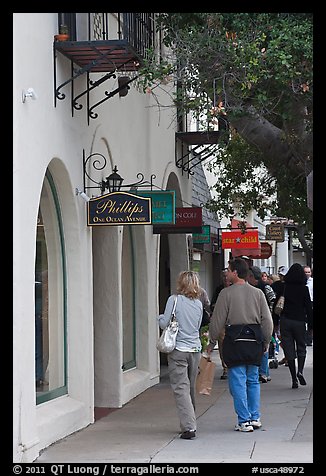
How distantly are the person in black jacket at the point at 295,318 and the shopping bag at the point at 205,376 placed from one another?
147 inches

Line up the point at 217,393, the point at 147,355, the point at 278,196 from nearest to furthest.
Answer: the point at 217,393 < the point at 147,355 < the point at 278,196

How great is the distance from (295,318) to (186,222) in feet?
9.74

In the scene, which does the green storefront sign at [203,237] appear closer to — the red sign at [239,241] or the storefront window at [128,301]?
the red sign at [239,241]

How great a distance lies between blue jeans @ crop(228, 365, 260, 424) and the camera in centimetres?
1020

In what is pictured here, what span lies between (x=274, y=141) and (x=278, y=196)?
16.2 feet

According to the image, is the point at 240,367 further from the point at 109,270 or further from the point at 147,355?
the point at 147,355

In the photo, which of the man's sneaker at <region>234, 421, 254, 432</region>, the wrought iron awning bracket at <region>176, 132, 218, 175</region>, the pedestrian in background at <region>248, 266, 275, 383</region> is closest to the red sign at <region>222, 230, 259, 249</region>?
the wrought iron awning bracket at <region>176, 132, 218, 175</region>

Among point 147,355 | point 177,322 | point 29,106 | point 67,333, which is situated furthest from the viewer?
point 147,355

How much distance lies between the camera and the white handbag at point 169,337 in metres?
9.91

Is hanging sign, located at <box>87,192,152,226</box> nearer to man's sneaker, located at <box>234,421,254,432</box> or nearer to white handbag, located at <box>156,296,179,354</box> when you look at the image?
white handbag, located at <box>156,296,179,354</box>

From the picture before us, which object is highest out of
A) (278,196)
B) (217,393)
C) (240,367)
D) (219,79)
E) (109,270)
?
Answer: (219,79)

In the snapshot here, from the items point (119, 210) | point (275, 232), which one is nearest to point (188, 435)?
point (119, 210)
